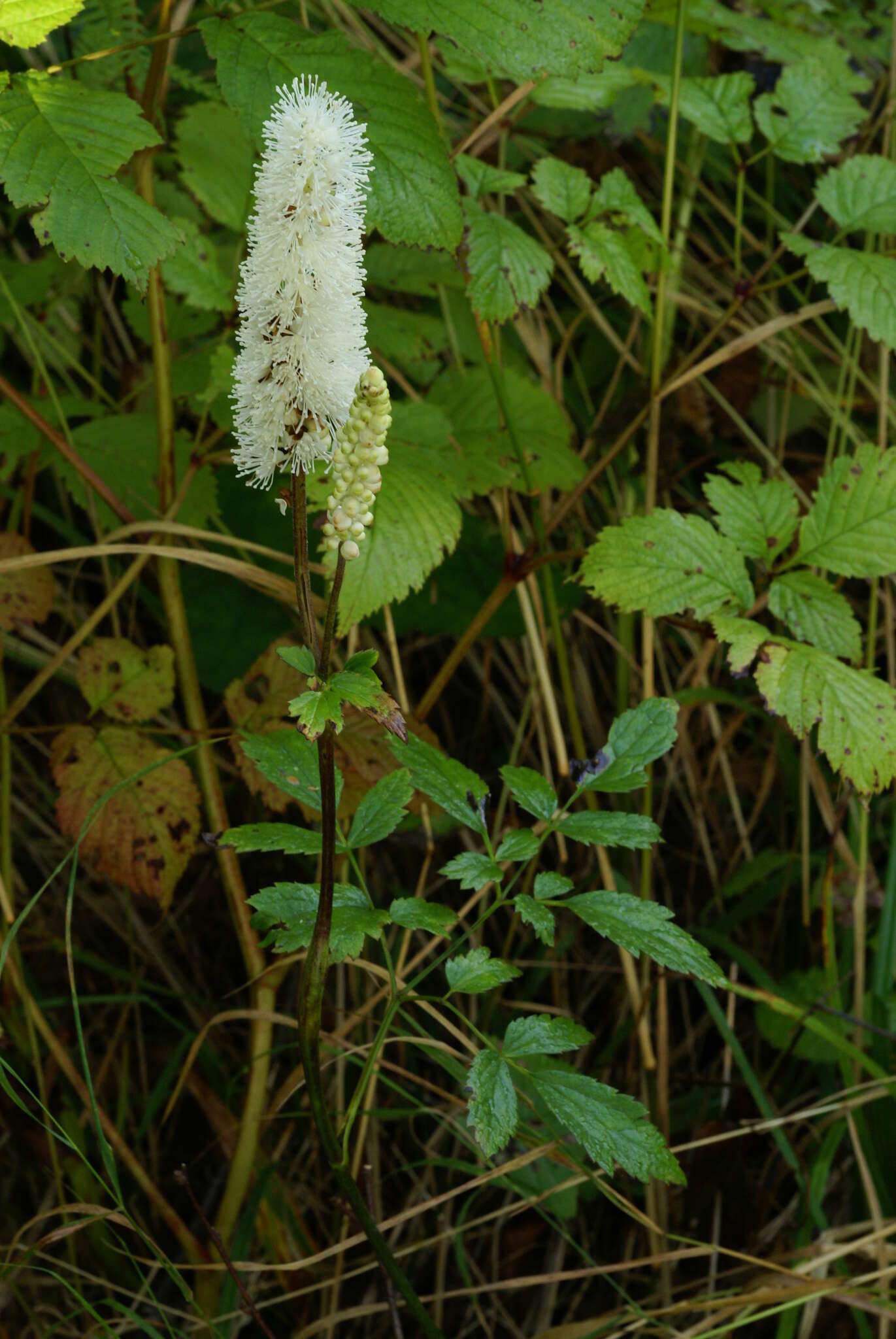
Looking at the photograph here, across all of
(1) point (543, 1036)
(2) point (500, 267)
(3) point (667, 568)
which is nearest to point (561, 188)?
(2) point (500, 267)

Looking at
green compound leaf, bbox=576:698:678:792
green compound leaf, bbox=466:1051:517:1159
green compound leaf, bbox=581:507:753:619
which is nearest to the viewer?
green compound leaf, bbox=466:1051:517:1159

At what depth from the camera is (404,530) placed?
4.48 feet

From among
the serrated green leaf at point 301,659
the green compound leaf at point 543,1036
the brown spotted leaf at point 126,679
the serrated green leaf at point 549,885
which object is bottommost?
the green compound leaf at point 543,1036

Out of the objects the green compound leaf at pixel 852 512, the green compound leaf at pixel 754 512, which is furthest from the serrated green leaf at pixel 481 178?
the green compound leaf at pixel 852 512

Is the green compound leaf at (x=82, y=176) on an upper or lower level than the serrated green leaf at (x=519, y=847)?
upper

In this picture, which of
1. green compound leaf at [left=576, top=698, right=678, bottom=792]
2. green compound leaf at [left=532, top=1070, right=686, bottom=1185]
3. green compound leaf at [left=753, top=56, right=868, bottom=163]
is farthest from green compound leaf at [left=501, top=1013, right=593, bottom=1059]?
green compound leaf at [left=753, top=56, right=868, bottom=163]

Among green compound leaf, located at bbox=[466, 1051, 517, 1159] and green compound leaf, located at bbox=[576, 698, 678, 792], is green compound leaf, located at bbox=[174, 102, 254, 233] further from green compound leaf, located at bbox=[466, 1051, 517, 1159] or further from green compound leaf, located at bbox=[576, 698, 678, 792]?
green compound leaf, located at bbox=[466, 1051, 517, 1159]

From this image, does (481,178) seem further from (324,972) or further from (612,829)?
(324,972)

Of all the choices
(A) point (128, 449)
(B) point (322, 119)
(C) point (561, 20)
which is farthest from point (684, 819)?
(B) point (322, 119)

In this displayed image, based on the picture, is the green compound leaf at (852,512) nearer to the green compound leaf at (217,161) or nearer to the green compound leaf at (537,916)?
the green compound leaf at (537,916)

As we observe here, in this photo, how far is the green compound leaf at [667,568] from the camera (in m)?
1.41

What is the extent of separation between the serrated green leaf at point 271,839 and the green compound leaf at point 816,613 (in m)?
0.76

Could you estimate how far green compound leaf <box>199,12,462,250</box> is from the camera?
115 cm

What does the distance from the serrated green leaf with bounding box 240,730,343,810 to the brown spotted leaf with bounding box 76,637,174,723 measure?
493 millimetres
